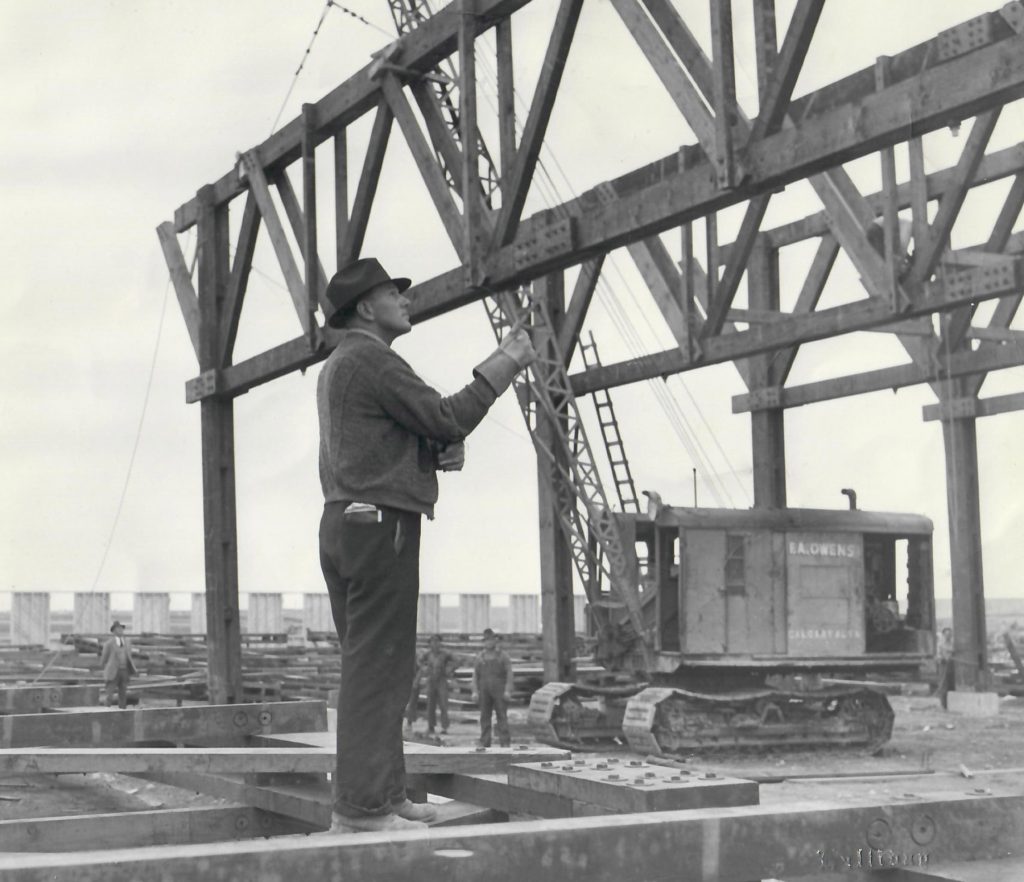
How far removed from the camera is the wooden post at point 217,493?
15.6 m

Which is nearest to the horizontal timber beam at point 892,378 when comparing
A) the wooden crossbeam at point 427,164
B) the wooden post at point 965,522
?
the wooden post at point 965,522

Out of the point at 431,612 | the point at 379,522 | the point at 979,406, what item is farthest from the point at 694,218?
the point at 431,612

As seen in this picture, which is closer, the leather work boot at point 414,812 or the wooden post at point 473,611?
the leather work boot at point 414,812

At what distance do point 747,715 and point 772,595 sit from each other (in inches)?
71.0

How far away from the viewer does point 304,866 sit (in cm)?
287

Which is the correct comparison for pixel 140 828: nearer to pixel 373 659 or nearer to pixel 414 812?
pixel 414 812

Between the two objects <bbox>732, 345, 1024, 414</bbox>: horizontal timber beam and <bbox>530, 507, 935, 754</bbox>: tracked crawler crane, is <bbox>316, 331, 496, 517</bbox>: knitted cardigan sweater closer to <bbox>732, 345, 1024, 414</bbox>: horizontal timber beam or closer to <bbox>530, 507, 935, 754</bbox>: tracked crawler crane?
<bbox>530, 507, 935, 754</bbox>: tracked crawler crane

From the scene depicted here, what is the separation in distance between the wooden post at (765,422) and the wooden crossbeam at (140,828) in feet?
56.7

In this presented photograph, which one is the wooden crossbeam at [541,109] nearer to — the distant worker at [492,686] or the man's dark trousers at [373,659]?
the man's dark trousers at [373,659]

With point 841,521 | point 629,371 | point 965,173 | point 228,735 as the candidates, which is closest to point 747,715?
point 841,521

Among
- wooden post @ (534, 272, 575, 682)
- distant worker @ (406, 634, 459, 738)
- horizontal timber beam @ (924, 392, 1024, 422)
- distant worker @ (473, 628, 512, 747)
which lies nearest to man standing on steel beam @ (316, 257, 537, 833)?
wooden post @ (534, 272, 575, 682)

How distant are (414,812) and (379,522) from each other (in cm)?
82

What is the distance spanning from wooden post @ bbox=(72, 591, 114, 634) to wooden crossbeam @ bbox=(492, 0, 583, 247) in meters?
45.1

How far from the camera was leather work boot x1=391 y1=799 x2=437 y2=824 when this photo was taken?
3.80 metres
